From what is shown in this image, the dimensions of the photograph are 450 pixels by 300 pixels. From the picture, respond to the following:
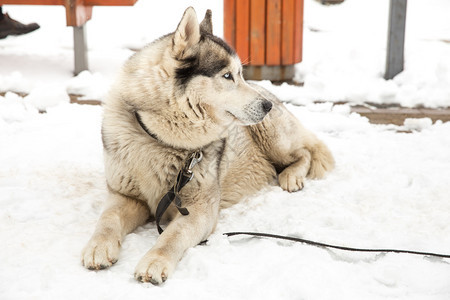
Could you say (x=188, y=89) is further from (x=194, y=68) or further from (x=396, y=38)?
(x=396, y=38)

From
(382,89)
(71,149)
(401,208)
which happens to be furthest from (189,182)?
(382,89)

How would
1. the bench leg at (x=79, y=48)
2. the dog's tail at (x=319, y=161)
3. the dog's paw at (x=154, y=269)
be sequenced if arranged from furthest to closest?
the bench leg at (x=79, y=48)
the dog's tail at (x=319, y=161)
the dog's paw at (x=154, y=269)

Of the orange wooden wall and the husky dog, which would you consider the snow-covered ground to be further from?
the orange wooden wall

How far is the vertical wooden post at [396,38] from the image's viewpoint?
19.5 feet

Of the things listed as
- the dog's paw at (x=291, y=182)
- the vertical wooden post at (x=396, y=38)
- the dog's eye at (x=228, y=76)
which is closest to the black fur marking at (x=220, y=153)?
the dog's eye at (x=228, y=76)

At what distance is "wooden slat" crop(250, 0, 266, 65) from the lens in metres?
Result: 6.02

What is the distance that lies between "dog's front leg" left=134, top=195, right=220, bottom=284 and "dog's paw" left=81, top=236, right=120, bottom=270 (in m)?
0.15

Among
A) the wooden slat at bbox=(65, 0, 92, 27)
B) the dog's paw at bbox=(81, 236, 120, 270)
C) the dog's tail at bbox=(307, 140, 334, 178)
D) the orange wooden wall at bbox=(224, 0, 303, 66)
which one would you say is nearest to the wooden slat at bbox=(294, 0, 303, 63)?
the orange wooden wall at bbox=(224, 0, 303, 66)

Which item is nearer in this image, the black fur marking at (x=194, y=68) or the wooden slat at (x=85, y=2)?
the black fur marking at (x=194, y=68)

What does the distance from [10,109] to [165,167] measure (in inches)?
105

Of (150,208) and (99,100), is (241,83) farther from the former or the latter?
(99,100)

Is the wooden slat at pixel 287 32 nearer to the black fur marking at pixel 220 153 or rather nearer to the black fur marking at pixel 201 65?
the black fur marking at pixel 220 153

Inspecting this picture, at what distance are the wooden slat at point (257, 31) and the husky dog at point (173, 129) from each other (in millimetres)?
3191

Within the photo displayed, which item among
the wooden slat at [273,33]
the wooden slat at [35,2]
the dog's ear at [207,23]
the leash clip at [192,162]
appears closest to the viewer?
the leash clip at [192,162]
